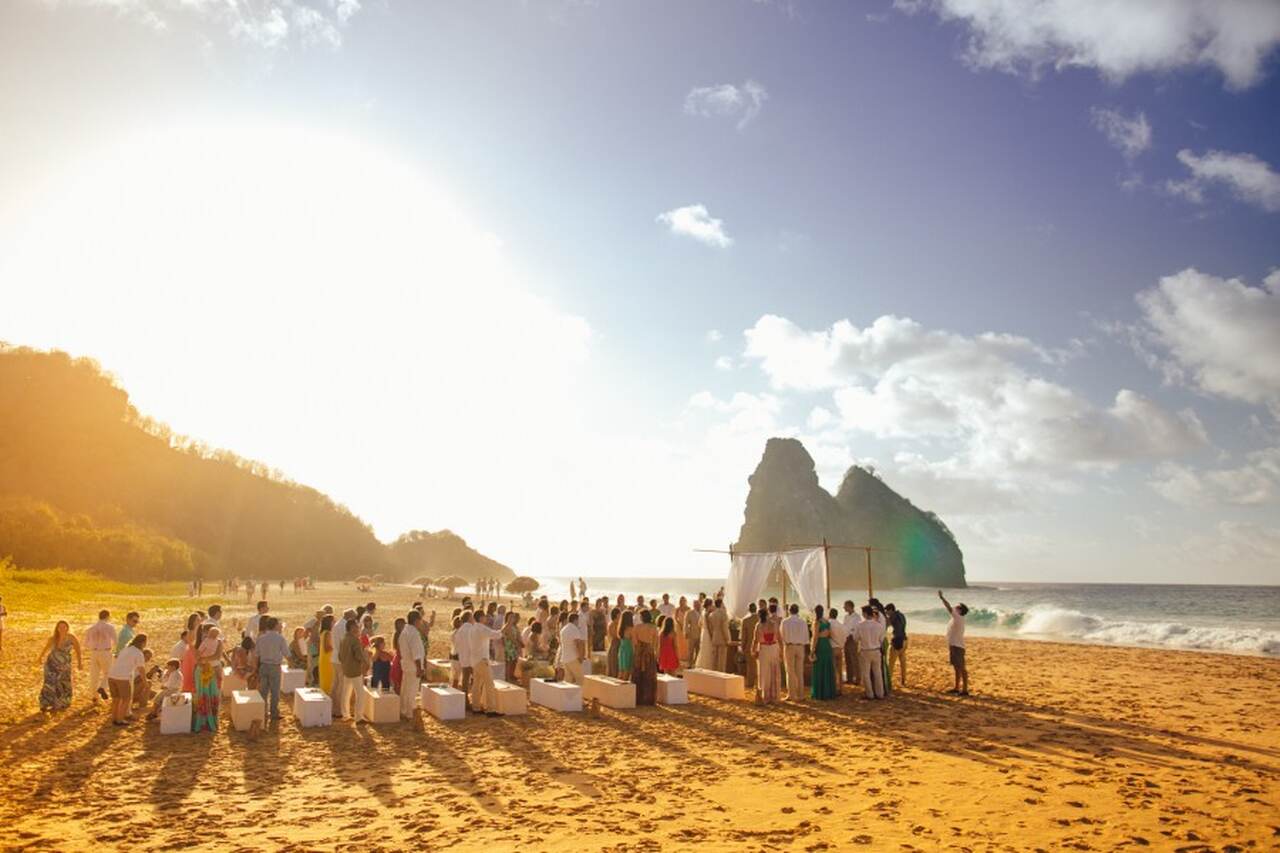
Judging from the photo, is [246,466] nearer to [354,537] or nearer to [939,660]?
[354,537]

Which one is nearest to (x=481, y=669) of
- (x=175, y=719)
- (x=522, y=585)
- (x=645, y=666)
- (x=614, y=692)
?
(x=614, y=692)

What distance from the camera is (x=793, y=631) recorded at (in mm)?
15086

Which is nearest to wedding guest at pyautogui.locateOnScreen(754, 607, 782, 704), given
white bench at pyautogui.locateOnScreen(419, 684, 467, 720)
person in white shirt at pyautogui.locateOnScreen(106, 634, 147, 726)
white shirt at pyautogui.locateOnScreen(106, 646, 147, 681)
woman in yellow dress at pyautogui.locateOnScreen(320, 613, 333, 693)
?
white bench at pyautogui.locateOnScreen(419, 684, 467, 720)

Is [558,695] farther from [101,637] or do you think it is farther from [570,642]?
[101,637]

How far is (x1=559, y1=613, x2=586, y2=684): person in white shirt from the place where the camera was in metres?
15.1

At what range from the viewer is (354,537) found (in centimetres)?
13762

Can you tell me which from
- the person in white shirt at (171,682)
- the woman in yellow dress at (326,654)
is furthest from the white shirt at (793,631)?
the person in white shirt at (171,682)

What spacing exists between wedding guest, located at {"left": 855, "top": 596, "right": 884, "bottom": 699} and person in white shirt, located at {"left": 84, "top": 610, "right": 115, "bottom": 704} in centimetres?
1396

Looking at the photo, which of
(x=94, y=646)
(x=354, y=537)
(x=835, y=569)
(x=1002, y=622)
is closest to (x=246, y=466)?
(x=354, y=537)

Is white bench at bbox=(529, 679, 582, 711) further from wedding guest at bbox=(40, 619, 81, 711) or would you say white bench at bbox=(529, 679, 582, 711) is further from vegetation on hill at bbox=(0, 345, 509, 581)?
vegetation on hill at bbox=(0, 345, 509, 581)

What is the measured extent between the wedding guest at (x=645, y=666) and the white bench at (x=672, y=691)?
0.47ft

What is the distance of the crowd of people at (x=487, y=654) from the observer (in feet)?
40.9

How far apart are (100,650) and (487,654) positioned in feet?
23.0

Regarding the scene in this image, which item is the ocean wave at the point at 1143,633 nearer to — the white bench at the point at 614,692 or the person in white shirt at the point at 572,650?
the white bench at the point at 614,692
